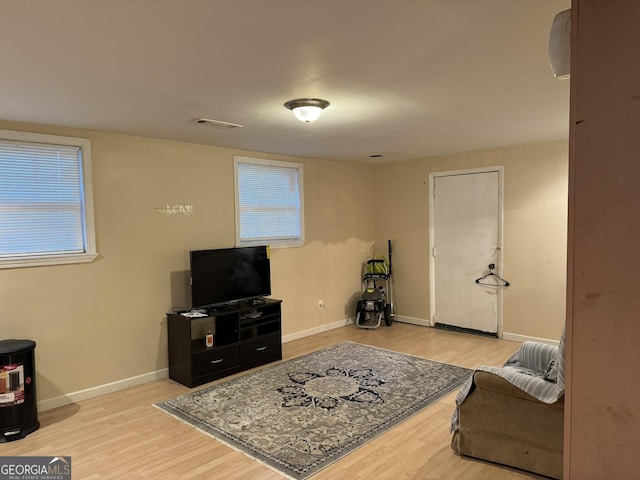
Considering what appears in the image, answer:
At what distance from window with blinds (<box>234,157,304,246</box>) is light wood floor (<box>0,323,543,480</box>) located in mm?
2005

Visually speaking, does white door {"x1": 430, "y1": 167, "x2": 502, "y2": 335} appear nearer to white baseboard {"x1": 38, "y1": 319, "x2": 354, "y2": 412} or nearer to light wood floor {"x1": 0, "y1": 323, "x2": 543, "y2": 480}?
light wood floor {"x1": 0, "y1": 323, "x2": 543, "y2": 480}

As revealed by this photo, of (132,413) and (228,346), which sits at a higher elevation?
(228,346)

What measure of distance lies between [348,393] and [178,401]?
4.83 feet

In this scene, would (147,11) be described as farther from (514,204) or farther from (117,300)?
(514,204)

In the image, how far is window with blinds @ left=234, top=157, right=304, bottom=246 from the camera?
16.8 feet

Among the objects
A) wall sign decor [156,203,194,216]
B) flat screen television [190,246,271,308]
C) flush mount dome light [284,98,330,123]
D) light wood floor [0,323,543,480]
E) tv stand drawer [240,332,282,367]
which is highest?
flush mount dome light [284,98,330,123]

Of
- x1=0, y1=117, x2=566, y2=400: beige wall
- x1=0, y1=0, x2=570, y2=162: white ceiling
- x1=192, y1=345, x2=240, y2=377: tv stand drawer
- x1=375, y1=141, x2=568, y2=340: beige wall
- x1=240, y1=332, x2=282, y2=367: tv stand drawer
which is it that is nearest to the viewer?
x1=0, y1=0, x2=570, y2=162: white ceiling

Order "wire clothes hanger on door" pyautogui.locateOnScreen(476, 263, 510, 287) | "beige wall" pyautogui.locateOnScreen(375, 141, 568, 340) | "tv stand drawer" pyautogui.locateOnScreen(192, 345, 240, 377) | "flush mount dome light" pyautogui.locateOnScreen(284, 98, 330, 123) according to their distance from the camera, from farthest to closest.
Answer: "wire clothes hanger on door" pyautogui.locateOnScreen(476, 263, 510, 287) < "beige wall" pyautogui.locateOnScreen(375, 141, 568, 340) < "tv stand drawer" pyautogui.locateOnScreen(192, 345, 240, 377) < "flush mount dome light" pyautogui.locateOnScreen(284, 98, 330, 123)

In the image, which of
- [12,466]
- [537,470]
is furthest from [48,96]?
[537,470]

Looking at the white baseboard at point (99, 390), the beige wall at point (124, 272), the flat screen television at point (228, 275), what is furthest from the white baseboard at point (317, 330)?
the white baseboard at point (99, 390)

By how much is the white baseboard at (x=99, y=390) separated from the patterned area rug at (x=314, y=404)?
63 centimetres

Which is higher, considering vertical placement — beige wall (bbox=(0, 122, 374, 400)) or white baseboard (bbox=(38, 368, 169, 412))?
beige wall (bbox=(0, 122, 374, 400))

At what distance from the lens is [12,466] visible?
2.84 m

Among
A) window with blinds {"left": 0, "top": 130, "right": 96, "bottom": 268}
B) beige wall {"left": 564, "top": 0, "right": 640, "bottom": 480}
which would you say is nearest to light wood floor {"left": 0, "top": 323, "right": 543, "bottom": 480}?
window with blinds {"left": 0, "top": 130, "right": 96, "bottom": 268}
